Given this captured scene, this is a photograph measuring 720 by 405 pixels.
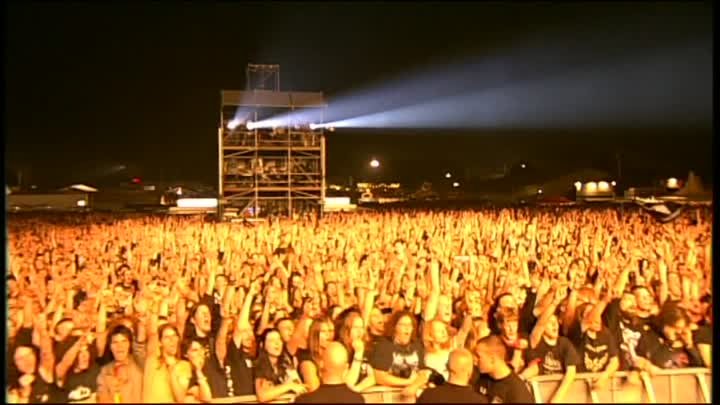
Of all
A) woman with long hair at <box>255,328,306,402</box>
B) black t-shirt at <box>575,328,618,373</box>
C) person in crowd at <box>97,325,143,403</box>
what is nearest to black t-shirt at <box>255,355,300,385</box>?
woman with long hair at <box>255,328,306,402</box>

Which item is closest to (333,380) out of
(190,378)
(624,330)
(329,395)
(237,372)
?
(329,395)

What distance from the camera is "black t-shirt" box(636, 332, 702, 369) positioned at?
7.16 ft

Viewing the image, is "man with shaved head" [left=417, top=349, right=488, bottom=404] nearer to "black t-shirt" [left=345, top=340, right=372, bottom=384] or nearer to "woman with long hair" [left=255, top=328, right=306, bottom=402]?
"black t-shirt" [left=345, top=340, right=372, bottom=384]

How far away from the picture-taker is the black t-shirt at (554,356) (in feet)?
6.96

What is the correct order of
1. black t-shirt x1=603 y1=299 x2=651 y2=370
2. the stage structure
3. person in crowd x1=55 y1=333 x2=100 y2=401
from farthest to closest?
black t-shirt x1=603 y1=299 x2=651 y2=370
the stage structure
person in crowd x1=55 y1=333 x2=100 y2=401

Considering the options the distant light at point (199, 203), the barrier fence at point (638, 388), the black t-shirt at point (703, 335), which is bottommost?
the barrier fence at point (638, 388)

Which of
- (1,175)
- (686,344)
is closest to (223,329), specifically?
(1,175)

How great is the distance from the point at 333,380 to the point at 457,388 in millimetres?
367

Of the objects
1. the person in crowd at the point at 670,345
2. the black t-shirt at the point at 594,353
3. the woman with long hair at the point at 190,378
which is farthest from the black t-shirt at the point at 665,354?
the woman with long hair at the point at 190,378

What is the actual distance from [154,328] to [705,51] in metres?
1.88

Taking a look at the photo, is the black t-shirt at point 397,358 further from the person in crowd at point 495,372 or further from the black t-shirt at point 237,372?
the black t-shirt at point 237,372

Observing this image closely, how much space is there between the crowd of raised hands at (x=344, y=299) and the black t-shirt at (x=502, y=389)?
0.06 feet

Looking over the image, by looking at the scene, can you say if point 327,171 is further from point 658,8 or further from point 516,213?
point 658,8

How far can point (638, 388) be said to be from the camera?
7.15 ft
